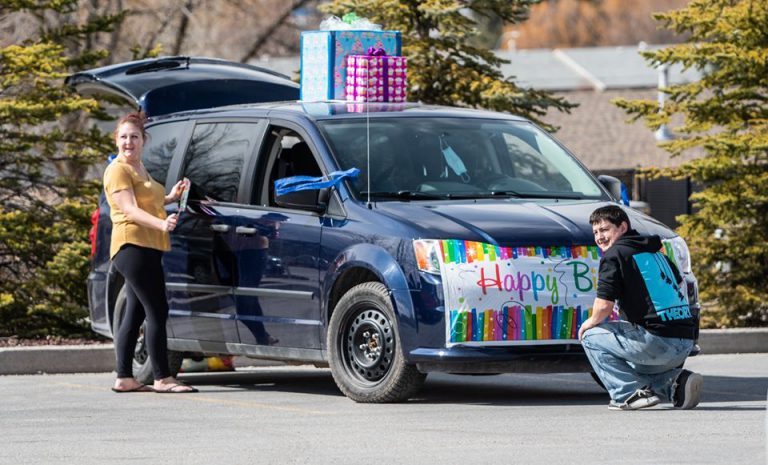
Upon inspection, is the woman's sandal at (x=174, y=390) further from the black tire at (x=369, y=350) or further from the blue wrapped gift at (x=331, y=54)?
the blue wrapped gift at (x=331, y=54)

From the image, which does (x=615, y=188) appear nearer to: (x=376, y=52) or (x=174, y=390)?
(x=376, y=52)

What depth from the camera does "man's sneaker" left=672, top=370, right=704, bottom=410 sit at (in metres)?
9.52

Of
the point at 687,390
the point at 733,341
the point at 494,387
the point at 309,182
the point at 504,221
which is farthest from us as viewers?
the point at 733,341

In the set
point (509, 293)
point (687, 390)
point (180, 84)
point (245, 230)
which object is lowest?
point (687, 390)

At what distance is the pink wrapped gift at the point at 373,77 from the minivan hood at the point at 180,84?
159 cm

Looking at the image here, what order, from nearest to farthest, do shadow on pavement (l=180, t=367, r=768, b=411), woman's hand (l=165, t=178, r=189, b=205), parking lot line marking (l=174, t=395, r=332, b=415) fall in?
1. parking lot line marking (l=174, t=395, r=332, b=415)
2. shadow on pavement (l=180, t=367, r=768, b=411)
3. woman's hand (l=165, t=178, r=189, b=205)

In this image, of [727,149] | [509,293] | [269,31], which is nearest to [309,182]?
[509,293]

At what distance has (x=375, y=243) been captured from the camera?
10062 millimetres

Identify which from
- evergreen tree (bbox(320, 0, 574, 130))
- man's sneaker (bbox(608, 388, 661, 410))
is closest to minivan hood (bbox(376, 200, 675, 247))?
man's sneaker (bbox(608, 388, 661, 410))

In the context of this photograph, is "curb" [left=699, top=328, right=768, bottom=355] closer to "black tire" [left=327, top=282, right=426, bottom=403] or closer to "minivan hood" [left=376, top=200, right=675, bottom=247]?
"minivan hood" [left=376, top=200, right=675, bottom=247]

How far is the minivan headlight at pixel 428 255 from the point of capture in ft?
31.8

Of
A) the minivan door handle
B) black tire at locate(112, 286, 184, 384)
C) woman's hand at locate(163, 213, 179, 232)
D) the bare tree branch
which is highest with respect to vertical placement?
the bare tree branch

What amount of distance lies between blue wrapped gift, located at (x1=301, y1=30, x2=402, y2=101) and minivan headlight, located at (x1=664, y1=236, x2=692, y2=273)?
2.77 meters

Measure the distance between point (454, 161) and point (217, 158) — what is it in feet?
5.95
